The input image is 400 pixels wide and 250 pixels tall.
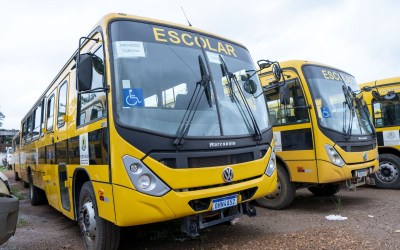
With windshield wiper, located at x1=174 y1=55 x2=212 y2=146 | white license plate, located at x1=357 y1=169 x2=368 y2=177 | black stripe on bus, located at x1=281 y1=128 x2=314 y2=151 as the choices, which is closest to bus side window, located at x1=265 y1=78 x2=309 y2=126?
black stripe on bus, located at x1=281 y1=128 x2=314 y2=151

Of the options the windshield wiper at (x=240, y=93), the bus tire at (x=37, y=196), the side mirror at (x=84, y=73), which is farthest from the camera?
the bus tire at (x=37, y=196)

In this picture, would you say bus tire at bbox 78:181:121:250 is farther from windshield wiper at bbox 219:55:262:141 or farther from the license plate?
windshield wiper at bbox 219:55:262:141

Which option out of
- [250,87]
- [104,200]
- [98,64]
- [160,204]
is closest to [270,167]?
[250,87]

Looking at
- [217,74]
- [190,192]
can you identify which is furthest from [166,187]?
[217,74]

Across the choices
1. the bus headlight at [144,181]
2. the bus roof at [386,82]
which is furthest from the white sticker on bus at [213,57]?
the bus roof at [386,82]

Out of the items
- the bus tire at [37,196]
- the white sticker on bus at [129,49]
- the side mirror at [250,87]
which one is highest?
the white sticker on bus at [129,49]

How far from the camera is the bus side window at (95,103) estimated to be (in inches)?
148

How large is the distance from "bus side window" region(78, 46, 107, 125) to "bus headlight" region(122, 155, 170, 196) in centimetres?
69

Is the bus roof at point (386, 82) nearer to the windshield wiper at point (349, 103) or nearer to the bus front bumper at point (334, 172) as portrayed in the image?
the windshield wiper at point (349, 103)

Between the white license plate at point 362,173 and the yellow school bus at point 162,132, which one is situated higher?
→ the yellow school bus at point 162,132

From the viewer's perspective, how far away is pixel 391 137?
26.9 feet

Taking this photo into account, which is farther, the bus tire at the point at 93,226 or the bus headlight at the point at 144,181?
the bus tire at the point at 93,226

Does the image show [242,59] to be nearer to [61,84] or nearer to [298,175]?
[298,175]

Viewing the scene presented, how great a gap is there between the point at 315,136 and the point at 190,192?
3.29m
